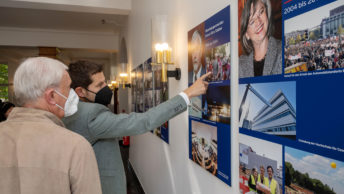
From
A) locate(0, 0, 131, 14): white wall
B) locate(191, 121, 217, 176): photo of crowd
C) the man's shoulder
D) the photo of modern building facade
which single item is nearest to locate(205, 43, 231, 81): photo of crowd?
the photo of modern building facade

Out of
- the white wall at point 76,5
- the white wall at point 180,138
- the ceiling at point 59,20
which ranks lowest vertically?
the white wall at point 180,138

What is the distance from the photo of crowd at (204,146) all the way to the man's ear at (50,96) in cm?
92

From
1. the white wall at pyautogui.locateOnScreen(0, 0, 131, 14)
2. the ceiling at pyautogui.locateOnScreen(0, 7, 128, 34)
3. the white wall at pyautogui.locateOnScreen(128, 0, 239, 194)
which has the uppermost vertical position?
the ceiling at pyautogui.locateOnScreen(0, 7, 128, 34)

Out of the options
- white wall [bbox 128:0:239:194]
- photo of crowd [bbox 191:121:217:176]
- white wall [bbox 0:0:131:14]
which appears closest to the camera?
white wall [bbox 128:0:239:194]

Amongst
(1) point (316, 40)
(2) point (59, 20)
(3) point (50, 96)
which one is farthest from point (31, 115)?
(2) point (59, 20)

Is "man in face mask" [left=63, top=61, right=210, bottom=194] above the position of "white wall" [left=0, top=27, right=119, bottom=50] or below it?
below

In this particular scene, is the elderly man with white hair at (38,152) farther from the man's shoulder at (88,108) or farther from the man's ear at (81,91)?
the man's ear at (81,91)

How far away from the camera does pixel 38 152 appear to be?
0.90 m

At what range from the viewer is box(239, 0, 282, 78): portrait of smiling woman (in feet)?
3.20

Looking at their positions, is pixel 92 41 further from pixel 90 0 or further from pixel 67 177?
pixel 67 177

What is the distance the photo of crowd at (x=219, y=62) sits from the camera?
1330 mm

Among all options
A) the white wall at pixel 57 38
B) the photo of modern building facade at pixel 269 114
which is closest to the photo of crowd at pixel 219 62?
the photo of modern building facade at pixel 269 114

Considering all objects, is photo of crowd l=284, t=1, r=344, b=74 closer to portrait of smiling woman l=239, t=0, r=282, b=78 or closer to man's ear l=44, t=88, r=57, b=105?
portrait of smiling woman l=239, t=0, r=282, b=78

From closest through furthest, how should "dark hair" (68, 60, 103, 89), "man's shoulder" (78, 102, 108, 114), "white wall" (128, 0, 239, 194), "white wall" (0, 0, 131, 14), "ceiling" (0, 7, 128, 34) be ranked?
"white wall" (128, 0, 239, 194) < "man's shoulder" (78, 102, 108, 114) < "dark hair" (68, 60, 103, 89) < "white wall" (0, 0, 131, 14) < "ceiling" (0, 7, 128, 34)
